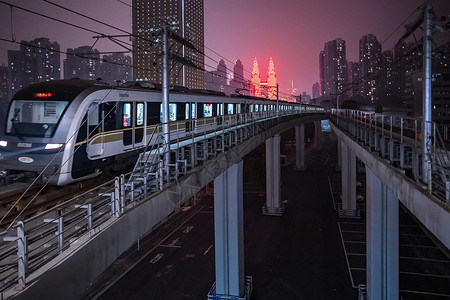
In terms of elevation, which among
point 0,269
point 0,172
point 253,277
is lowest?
point 253,277

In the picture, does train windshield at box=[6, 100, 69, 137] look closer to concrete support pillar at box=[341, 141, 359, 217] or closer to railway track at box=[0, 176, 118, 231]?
railway track at box=[0, 176, 118, 231]

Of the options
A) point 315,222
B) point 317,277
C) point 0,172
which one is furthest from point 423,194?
point 315,222

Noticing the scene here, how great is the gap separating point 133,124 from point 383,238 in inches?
414

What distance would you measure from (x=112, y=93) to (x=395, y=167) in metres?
8.68

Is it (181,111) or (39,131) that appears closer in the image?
(39,131)

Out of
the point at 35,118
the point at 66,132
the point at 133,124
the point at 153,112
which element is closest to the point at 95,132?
the point at 66,132

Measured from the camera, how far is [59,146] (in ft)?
34.1

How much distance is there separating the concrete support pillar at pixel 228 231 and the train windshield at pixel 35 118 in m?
9.32

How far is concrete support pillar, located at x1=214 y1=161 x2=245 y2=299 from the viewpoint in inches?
743

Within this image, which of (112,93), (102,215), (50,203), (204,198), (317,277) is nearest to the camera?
(102,215)

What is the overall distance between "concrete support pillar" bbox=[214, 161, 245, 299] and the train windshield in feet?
30.6

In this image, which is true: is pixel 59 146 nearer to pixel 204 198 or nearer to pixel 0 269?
pixel 0 269

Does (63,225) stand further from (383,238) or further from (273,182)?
(273,182)

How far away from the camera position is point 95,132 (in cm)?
1171
